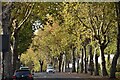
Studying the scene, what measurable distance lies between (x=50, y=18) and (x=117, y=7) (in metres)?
14.2

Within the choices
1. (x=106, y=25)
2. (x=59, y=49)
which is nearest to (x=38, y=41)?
(x=59, y=49)

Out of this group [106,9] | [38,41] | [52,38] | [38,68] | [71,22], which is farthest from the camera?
[38,68]

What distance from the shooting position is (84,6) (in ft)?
150

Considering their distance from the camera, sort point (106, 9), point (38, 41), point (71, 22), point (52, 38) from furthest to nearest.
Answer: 1. point (38, 41)
2. point (52, 38)
3. point (71, 22)
4. point (106, 9)

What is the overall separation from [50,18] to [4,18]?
13.8m

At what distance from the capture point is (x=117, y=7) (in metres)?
42.7

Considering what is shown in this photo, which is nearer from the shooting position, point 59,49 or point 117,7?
point 117,7

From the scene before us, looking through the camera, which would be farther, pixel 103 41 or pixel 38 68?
pixel 38 68

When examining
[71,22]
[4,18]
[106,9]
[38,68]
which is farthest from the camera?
[38,68]

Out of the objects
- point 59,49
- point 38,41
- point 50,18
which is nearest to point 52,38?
point 59,49

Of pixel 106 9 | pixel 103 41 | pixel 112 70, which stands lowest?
pixel 112 70

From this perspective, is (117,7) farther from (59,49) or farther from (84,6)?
(59,49)

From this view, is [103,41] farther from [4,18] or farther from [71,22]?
[4,18]

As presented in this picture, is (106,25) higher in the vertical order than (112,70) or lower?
higher
